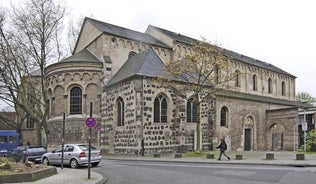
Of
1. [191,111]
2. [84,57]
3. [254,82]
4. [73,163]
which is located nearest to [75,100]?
[84,57]

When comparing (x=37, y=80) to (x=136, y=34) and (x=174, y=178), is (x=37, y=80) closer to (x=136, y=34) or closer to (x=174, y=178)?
(x=136, y=34)

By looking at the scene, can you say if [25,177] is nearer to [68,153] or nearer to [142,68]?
[68,153]

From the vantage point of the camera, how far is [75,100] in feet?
109

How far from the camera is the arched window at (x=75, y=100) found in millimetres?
33094

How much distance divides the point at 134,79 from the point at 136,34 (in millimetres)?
10719

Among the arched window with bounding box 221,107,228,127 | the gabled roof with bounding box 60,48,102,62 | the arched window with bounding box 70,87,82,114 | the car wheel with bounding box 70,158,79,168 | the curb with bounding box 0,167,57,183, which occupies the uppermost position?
the gabled roof with bounding box 60,48,102,62

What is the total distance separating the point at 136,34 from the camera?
123ft

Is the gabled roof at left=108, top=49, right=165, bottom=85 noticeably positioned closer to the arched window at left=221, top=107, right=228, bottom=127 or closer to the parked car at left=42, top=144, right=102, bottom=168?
the parked car at left=42, top=144, right=102, bottom=168

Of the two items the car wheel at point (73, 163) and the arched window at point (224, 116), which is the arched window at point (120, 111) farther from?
the arched window at point (224, 116)

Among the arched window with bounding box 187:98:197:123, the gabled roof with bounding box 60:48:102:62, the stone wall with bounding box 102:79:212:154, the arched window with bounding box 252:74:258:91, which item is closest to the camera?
the stone wall with bounding box 102:79:212:154

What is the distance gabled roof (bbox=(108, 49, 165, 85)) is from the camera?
28612 millimetres

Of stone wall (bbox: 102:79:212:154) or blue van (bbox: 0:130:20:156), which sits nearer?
stone wall (bbox: 102:79:212:154)

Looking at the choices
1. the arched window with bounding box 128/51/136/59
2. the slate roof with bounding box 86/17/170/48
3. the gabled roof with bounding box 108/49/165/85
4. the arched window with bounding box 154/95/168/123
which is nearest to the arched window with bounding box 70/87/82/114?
the gabled roof with bounding box 108/49/165/85

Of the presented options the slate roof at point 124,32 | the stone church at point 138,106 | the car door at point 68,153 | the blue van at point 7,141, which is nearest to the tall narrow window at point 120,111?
the stone church at point 138,106
